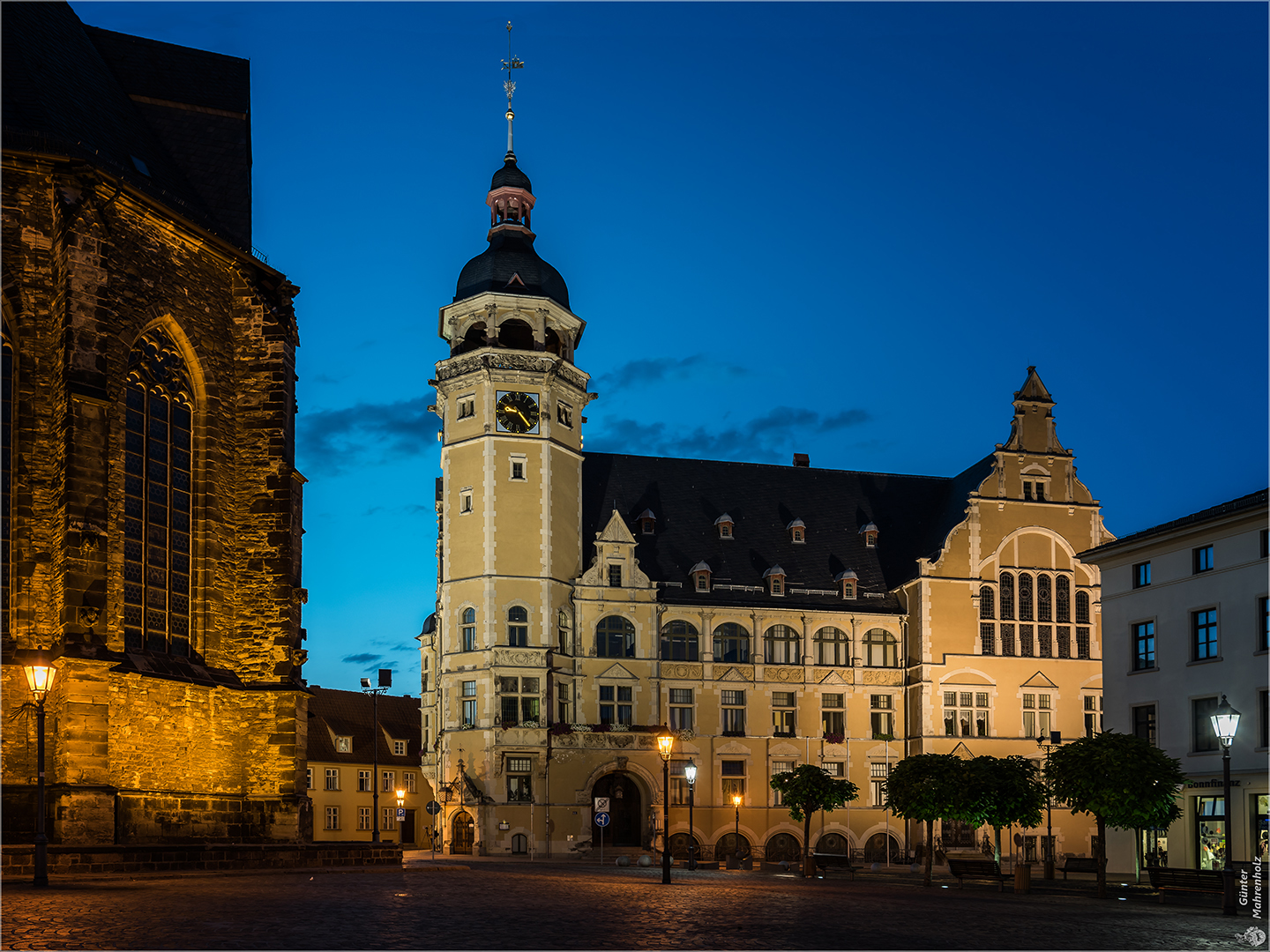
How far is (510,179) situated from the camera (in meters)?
73.0

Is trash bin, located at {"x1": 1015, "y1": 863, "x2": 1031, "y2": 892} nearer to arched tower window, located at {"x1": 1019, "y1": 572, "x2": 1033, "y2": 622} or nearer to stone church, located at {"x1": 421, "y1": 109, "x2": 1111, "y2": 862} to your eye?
stone church, located at {"x1": 421, "y1": 109, "x2": 1111, "y2": 862}

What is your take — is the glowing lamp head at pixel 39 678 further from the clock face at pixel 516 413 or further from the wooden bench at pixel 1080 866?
the clock face at pixel 516 413

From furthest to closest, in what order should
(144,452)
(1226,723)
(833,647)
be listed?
(833,647)
(144,452)
(1226,723)

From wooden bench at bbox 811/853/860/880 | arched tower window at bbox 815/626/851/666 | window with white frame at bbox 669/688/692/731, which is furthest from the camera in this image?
arched tower window at bbox 815/626/851/666

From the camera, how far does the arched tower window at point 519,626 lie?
2557 inches

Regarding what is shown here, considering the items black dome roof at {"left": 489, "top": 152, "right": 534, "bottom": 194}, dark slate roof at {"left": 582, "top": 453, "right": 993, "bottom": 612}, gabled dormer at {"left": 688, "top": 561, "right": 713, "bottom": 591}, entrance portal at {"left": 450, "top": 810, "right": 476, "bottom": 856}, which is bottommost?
entrance portal at {"left": 450, "top": 810, "right": 476, "bottom": 856}

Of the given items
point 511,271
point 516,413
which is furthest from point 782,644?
point 511,271

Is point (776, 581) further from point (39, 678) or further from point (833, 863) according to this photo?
point (39, 678)

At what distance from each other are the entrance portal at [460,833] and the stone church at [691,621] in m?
0.09

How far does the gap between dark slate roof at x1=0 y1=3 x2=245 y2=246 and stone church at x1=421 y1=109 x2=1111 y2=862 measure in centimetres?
2902

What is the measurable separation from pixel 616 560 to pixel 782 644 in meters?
9.40

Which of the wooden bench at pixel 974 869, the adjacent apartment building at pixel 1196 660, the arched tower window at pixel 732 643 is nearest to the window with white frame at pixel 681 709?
the arched tower window at pixel 732 643

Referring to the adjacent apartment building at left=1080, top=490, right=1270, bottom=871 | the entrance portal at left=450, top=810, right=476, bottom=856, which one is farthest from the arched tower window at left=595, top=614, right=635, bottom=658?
the adjacent apartment building at left=1080, top=490, right=1270, bottom=871

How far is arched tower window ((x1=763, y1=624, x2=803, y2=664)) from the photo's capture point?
6988 centimetres
